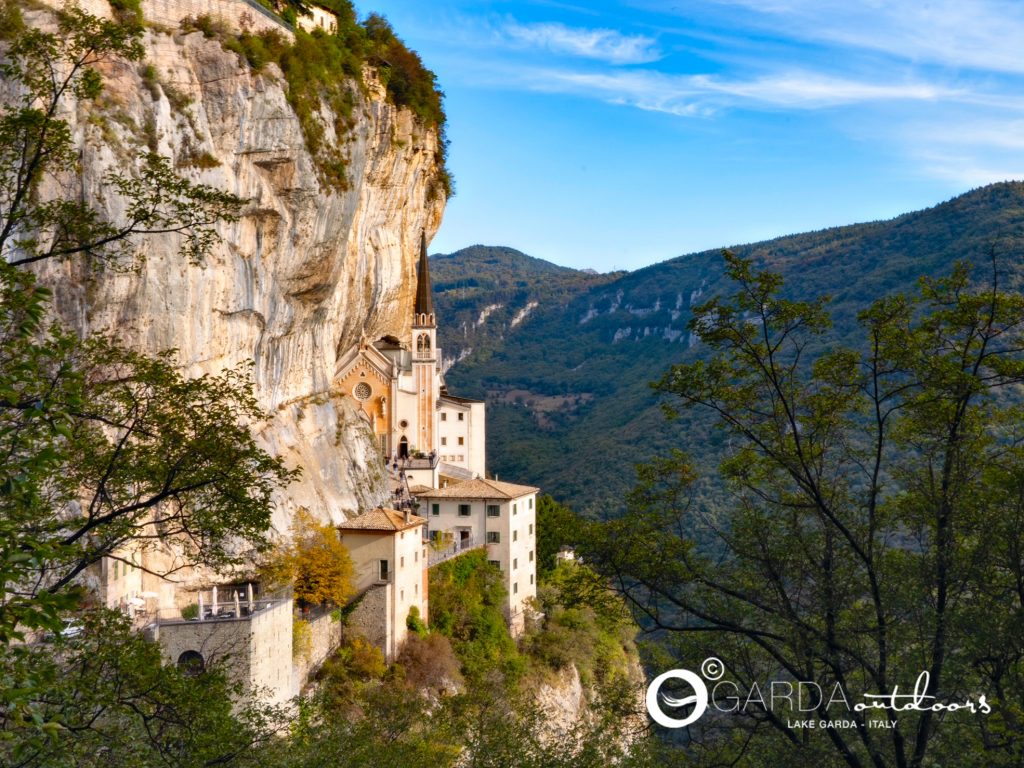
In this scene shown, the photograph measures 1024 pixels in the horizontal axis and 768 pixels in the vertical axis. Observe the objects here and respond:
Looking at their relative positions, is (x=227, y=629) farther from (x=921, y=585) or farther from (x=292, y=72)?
(x=292, y=72)

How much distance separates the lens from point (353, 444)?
45719 mm

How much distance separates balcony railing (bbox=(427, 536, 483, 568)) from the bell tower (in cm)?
1345

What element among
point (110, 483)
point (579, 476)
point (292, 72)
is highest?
point (292, 72)

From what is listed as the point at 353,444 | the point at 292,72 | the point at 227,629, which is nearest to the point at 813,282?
the point at 353,444

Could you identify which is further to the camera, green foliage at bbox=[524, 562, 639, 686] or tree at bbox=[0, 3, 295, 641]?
green foliage at bbox=[524, 562, 639, 686]

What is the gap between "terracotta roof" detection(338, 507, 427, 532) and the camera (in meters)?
36.6

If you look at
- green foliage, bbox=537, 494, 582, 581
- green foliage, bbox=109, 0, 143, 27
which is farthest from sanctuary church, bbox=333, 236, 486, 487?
green foliage, bbox=109, 0, 143, 27

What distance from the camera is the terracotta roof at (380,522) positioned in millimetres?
36594

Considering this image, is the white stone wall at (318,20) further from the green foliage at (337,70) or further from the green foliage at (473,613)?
the green foliage at (473,613)

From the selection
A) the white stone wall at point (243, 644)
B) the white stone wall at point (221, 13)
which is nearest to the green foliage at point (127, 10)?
the white stone wall at point (221, 13)

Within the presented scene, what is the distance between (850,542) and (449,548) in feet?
103

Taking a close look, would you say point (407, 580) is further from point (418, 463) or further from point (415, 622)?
point (418, 463)

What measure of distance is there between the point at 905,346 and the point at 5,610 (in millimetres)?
12013

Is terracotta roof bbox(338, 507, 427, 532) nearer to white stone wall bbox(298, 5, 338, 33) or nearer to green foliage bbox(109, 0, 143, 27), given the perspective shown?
green foliage bbox(109, 0, 143, 27)
